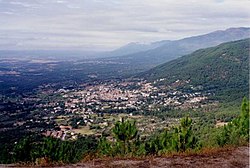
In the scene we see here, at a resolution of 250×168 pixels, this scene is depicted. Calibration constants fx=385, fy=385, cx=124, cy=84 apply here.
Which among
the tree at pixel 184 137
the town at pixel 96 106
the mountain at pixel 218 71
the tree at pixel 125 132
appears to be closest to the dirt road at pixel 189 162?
the tree at pixel 184 137

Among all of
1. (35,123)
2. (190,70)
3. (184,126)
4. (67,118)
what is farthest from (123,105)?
(184,126)

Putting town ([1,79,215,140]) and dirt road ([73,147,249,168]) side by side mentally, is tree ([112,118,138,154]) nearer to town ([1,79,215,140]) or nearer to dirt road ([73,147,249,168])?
dirt road ([73,147,249,168])

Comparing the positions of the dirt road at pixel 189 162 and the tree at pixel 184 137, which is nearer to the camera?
the dirt road at pixel 189 162

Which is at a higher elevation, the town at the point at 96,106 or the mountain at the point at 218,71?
the mountain at the point at 218,71

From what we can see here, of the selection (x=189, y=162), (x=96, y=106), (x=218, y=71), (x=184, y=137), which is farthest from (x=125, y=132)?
(x=218, y=71)

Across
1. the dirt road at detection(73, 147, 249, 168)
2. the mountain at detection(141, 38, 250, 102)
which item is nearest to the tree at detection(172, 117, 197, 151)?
the dirt road at detection(73, 147, 249, 168)

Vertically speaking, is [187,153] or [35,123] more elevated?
[187,153]

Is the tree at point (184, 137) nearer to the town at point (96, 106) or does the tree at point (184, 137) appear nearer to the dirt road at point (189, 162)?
the dirt road at point (189, 162)

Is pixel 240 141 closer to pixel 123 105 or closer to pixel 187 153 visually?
pixel 187 153

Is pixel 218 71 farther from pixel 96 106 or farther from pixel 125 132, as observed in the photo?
pixel 125 132
